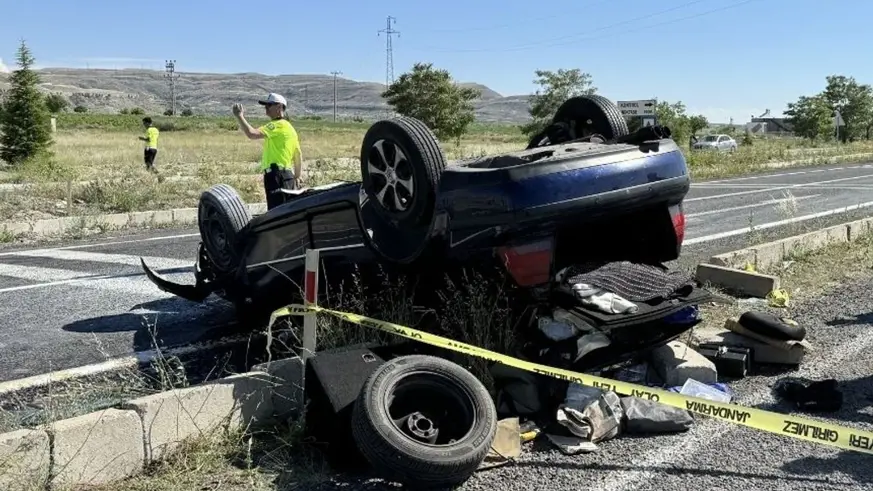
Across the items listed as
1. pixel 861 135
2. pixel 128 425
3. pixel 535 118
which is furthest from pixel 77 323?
pixel 861 135

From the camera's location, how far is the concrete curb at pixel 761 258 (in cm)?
682

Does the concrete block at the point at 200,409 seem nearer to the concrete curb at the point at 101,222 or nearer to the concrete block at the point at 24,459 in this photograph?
the concrete block at the point at 24,459

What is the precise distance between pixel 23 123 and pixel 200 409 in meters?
27.4

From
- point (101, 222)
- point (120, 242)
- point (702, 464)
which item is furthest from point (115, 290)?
point (101, 222)

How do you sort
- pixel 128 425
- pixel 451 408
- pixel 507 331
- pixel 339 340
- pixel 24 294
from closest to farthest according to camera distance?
1. pixel 128 425
2. pixel 451 408
3. pixel 507 331
4. pixel 339 340
5. pixel 24 294

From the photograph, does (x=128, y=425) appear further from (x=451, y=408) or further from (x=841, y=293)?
(x=841, y=293)

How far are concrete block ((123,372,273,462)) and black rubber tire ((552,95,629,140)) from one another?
272 centimetres

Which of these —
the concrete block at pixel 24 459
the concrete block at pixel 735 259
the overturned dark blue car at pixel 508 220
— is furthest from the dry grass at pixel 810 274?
the concrete block at pixel 24 459

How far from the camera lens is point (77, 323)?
245 inches

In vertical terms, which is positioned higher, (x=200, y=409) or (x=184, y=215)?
(x=200, y=409)

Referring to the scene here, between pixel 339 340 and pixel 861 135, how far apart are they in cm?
8641

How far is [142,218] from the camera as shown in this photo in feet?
44.2

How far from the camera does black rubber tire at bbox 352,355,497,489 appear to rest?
3141mm

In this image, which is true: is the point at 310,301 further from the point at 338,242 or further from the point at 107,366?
the point at 107,366
